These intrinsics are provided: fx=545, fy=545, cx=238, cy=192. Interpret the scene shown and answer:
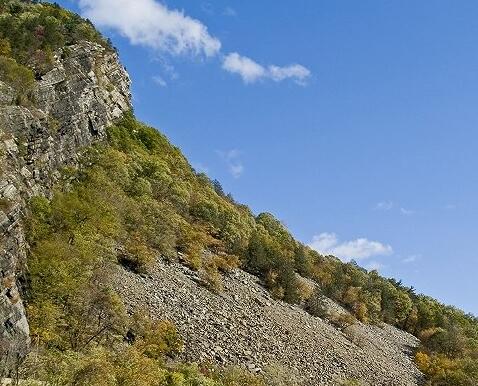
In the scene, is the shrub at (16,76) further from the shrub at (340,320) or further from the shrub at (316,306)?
the shrub at (340,320)

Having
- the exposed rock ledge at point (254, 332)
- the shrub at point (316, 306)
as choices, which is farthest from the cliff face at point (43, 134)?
the shrub at point (316, 306)

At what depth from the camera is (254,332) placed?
145 feet

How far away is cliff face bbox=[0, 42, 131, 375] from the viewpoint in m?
32.8

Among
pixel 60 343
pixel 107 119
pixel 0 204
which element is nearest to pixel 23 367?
pixel 60 343

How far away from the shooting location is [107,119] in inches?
2798

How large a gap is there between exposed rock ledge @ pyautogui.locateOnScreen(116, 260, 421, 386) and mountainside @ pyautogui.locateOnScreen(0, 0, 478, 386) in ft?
0.58

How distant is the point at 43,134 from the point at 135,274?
1600 cm

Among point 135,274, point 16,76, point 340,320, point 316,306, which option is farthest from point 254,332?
point 16,76

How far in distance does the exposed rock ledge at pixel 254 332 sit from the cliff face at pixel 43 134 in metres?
9.10

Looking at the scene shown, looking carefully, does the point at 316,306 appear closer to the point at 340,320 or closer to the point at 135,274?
the point at 340,320

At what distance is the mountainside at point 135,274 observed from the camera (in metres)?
34.0

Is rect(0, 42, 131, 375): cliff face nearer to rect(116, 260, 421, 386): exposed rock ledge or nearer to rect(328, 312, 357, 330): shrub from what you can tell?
rect(116, 260, 421, 386): exposed rock ledge

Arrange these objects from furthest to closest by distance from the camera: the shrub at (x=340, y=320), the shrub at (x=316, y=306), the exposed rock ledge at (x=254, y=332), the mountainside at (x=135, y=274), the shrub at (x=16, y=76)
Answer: the shrub at (x=316, y=306), the shrub at (x=340, y=320), the shrub at (x=16, y=76), the exposed rock ledge at (x=254, y=332), the mountainside at (x=135, y=274)

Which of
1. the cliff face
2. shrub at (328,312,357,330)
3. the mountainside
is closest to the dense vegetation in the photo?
the mountainside
